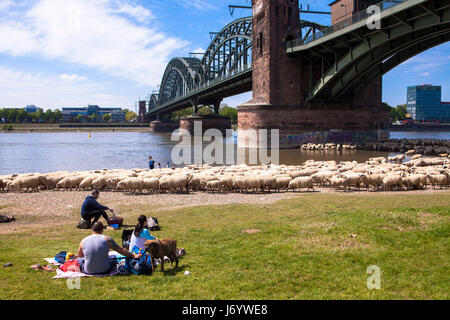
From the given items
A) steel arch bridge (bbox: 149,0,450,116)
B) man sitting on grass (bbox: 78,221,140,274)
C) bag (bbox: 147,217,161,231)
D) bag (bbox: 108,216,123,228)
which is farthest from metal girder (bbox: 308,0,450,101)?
man sitting on grass (bbox: 78,221,140,274)

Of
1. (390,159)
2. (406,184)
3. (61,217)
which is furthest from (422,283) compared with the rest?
(390,159)

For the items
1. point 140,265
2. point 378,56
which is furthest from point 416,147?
point 140,265

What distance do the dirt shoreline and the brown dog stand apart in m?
6.75

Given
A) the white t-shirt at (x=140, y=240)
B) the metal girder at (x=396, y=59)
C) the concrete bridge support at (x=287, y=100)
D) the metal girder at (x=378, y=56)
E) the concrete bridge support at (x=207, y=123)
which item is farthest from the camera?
the concrete bridge support at (x=207, y=123)

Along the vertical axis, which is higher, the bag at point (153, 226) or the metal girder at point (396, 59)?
the metal girder at point (396, 59)

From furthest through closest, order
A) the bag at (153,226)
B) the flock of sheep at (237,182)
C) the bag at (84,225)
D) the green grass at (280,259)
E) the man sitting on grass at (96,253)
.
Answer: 1. the flock of sheep at (237,182)
2. the bag at (84,225)
3. the bag at (153,226)
4. the man sitting on grass at (96,253)
5. the green grass at (280,259)

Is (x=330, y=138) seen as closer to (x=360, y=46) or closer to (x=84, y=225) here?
(x=360, y=46)

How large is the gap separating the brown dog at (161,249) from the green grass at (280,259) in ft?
1.09

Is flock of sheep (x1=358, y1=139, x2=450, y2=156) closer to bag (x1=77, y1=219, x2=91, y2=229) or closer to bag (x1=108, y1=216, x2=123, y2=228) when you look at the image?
bag (x1=108, y1=216, x2=123, y2=228)

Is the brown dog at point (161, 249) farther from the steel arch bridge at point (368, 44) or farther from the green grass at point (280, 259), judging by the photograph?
the steel arch bridge at point (368, 44)

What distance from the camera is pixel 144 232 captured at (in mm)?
9492

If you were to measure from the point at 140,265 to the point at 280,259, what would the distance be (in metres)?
2.96

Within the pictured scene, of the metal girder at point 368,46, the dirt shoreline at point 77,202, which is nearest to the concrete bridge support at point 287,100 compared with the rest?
the metal girder at point 368,46

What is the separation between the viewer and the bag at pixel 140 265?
332 inches
